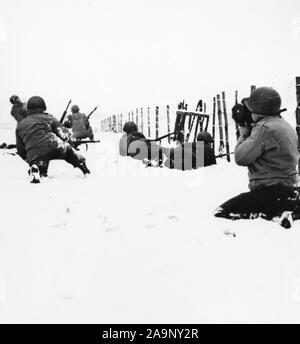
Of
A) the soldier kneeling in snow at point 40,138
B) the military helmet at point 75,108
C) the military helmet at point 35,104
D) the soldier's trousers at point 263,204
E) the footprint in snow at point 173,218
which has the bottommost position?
the footprint in snow at point 173,218

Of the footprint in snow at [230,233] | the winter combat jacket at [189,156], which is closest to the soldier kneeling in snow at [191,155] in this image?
the winter combat jacket at [189,156]

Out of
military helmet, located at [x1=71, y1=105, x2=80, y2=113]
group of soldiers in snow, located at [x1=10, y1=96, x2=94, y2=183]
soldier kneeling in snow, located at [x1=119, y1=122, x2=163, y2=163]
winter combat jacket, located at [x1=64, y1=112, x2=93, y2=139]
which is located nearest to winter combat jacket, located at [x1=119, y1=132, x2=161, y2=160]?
soldier kneeling in snow, located at [x1=119, y1=122, x2=163, y2=163]

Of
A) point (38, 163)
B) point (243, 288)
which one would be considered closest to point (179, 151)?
point (38, 163)

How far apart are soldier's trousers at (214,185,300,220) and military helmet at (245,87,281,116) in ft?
2.60

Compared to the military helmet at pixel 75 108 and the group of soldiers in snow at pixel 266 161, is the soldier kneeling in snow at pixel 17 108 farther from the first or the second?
the group of soldiers in snow at pixel 266 161

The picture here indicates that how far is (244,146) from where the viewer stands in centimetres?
439

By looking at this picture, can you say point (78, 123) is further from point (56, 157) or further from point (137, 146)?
point (56, 157)

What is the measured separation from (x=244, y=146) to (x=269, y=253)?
4.30ft

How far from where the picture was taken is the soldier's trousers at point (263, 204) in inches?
173

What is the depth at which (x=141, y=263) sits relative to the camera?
317 centimetres

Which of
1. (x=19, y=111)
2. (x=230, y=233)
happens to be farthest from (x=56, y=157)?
(x=230, y=233)

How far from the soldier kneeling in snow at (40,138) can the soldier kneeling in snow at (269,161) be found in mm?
4158

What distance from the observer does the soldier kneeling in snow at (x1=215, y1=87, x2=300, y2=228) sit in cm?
434
